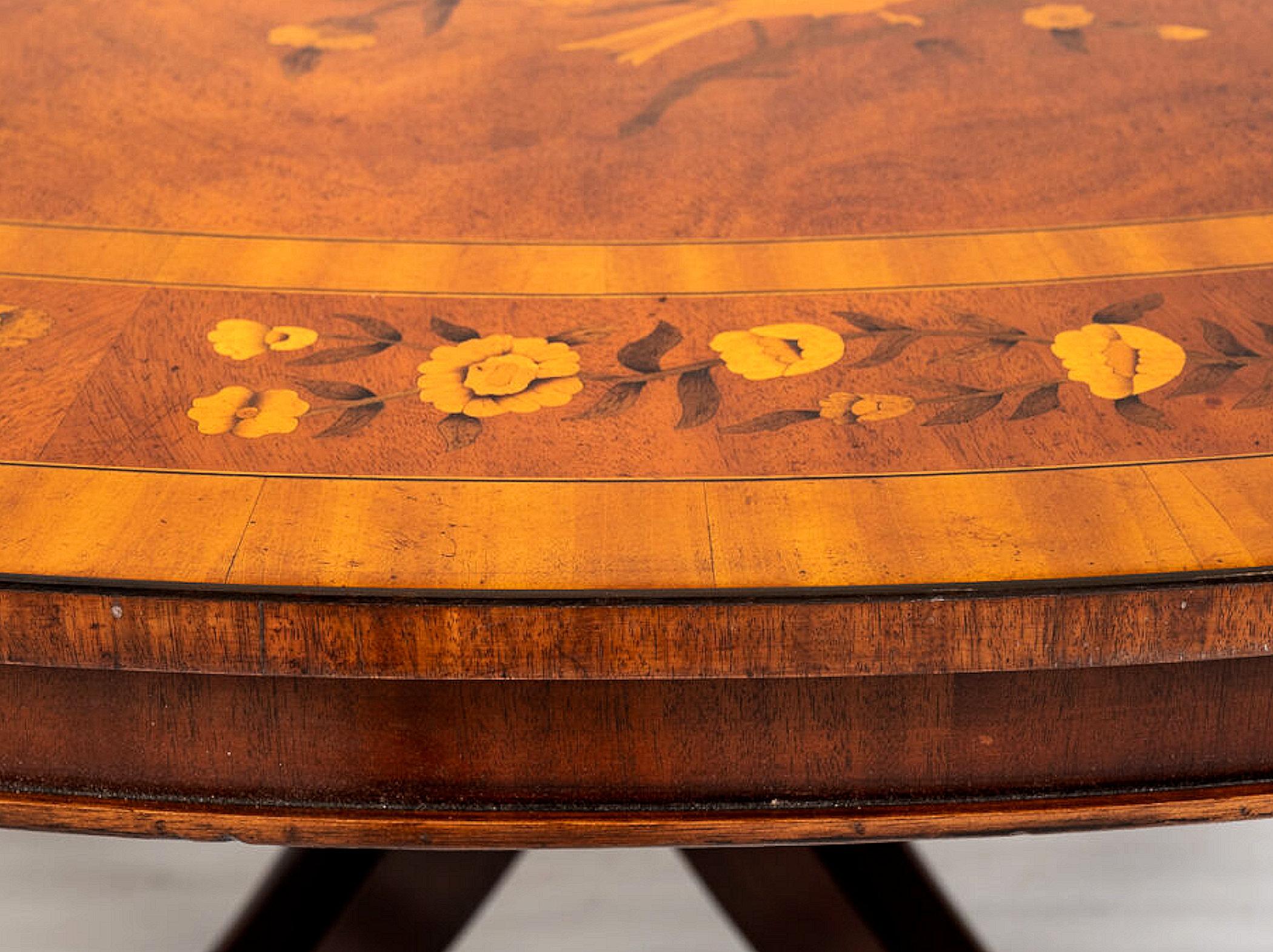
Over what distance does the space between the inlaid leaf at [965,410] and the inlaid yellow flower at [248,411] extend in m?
0.29

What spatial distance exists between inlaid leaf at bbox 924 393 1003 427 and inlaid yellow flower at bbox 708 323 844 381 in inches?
2.9

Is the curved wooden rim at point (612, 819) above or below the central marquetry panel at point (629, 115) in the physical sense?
below

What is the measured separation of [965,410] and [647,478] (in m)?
0.16

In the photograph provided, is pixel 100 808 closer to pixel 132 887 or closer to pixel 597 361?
pixel 597 361

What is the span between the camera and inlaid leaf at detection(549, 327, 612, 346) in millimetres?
819

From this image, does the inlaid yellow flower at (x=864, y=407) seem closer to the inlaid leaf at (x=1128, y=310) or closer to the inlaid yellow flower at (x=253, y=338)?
the inlaid leaf at (x=1128, y=310)

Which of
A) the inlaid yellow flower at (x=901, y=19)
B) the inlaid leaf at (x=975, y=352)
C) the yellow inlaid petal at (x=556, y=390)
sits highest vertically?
the inlaid yellow flower at (x=901, y=19)

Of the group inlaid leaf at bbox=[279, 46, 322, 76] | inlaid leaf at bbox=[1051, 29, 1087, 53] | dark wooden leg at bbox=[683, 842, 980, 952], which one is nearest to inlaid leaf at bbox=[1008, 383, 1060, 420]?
dark wooden leg at bbox=[683, 842, 980, 952]

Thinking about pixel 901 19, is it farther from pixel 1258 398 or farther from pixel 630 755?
pixel 630 755

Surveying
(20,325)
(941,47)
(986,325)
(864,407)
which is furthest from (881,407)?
(941,47)

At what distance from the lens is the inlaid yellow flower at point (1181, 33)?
125cm

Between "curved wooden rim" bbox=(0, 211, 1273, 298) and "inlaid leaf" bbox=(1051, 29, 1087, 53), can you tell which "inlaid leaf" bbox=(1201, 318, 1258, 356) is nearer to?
"curved wooden rim" bbox=(0, 211, 1273, 298)

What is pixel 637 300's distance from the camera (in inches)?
34.1

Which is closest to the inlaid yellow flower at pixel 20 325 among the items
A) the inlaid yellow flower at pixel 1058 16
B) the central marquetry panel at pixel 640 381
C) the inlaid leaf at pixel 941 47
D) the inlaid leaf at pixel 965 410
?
the central marquetry panel at pixel 640 381
